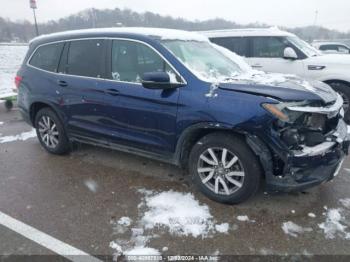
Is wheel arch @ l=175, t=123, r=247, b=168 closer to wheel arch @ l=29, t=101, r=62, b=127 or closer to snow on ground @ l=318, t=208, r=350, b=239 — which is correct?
snow on ground @ l=318, t=208, r=350, b=239

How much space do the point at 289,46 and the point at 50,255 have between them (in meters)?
6.37

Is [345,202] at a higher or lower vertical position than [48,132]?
lower

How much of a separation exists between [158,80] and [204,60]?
795mm

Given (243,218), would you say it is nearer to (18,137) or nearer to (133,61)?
(133,61)

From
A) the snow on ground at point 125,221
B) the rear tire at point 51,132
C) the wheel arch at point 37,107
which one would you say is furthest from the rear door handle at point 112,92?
the snow on ground at point 125,221

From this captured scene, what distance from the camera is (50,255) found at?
113 inches

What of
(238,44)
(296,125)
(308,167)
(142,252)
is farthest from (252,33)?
(142,252)

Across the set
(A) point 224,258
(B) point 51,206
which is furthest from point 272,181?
(B) point 51,206

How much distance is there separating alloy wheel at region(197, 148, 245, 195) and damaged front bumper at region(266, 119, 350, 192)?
343 millimetres

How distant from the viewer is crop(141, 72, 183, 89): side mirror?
3556 mm

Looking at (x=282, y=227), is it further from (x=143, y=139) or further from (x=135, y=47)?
(x=135, y=47)

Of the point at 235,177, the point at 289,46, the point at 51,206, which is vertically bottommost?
the point at 51,206

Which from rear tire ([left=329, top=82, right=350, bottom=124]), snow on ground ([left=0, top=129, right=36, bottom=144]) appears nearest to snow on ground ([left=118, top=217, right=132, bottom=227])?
snow on ground ([left=0, top=129, right=36, bottom=144])

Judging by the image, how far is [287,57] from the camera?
7098 mm
